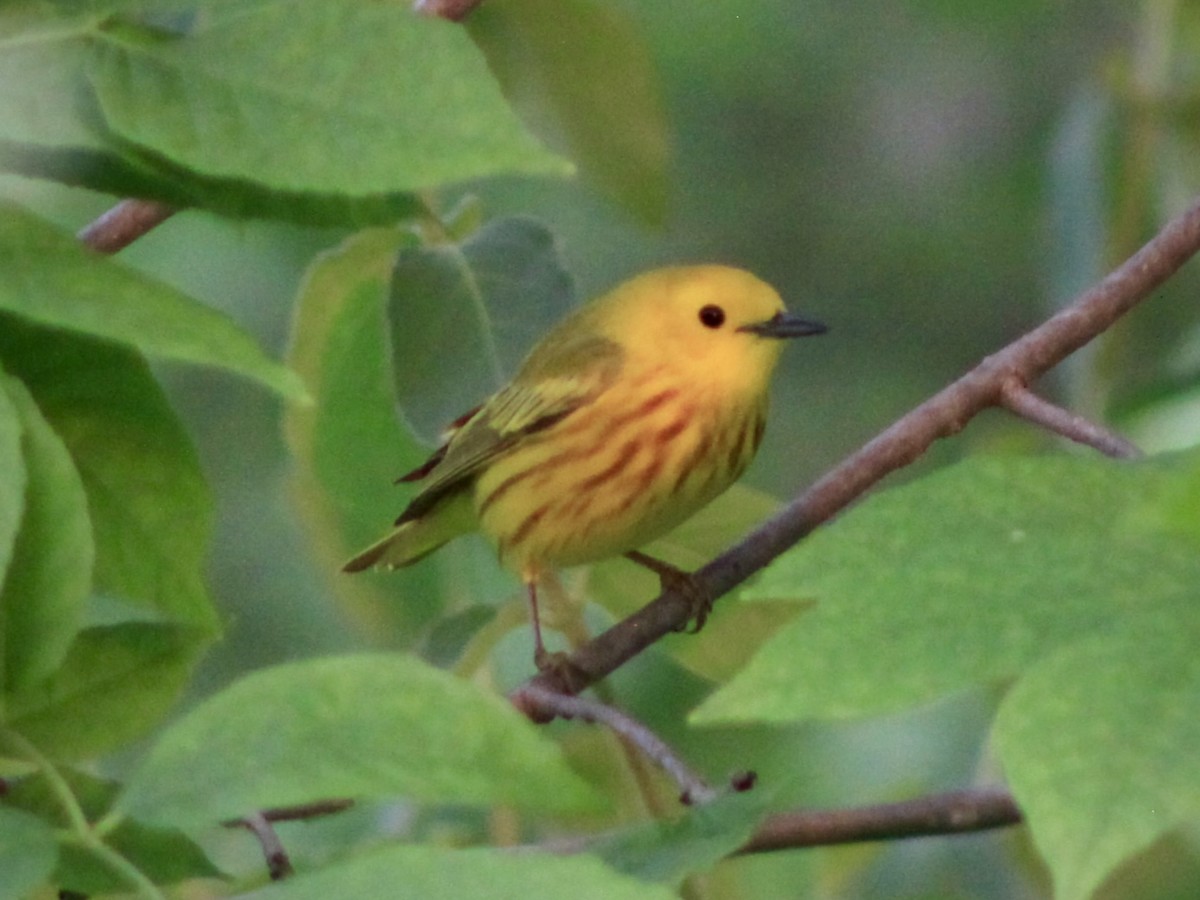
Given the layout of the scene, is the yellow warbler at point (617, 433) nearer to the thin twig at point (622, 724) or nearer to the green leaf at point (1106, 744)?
the thin twig at point (622, 724)

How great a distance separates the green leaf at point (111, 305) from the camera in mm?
615

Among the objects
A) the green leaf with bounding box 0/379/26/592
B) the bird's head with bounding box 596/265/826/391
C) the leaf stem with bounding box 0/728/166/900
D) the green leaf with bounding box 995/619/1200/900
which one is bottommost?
the bird's head with bounding box 596/265/826/391

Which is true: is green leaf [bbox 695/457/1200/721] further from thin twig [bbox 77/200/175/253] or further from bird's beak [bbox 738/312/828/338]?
bird's beak [bbox 738/312/828/338]

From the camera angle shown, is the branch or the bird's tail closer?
the branch

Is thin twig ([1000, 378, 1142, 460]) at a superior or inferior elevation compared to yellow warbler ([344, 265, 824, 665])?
superior

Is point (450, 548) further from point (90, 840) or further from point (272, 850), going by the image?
point (90, 840)

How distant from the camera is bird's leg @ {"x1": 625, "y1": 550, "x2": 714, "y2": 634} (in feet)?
3.70

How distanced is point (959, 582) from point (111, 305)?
301 mm

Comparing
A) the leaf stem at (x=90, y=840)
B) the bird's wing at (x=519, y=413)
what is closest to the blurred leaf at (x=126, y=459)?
the leaf stem at (x=90, y=840)

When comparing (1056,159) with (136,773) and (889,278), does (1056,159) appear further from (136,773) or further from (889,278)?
(889,278)

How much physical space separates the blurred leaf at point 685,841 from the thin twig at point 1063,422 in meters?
0.35

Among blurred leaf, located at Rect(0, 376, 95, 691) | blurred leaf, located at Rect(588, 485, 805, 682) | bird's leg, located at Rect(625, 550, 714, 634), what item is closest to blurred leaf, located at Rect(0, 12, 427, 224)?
blurred leaf, located at Rect(0, 376, 95, 691)

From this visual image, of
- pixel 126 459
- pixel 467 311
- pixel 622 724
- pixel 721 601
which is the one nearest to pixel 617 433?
pixel 721 601

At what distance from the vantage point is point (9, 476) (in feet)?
1.98
